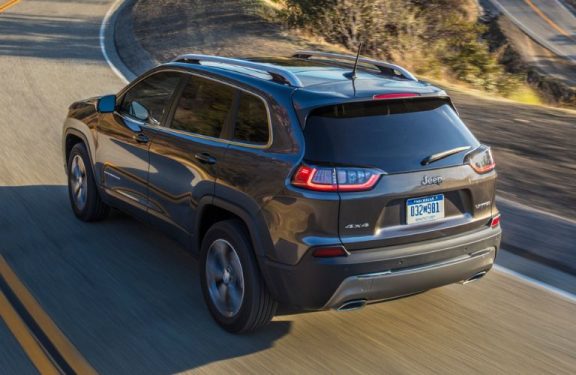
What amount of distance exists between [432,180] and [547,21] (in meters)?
49.5

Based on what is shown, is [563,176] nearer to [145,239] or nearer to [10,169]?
[145,239]

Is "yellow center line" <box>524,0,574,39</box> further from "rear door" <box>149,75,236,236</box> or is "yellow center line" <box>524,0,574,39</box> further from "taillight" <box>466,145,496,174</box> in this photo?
"rear door" <box>149,75,236,236</box>

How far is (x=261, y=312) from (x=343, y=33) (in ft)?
53.7

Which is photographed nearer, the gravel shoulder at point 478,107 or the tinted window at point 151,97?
the tinted window at point 151,97

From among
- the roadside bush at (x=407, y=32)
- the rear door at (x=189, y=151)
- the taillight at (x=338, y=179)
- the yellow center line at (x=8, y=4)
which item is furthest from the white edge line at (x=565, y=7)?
the taillight at (x=338, y=179)

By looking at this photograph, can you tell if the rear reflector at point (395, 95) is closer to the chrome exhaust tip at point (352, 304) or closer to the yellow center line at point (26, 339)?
the chrome exhaust tip at point (352, 304)

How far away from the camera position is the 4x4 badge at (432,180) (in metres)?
4.69

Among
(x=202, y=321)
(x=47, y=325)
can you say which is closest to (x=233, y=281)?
(x=202, y=321)

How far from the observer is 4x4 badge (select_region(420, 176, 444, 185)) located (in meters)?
4.69

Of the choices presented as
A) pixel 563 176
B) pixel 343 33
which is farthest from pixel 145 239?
pixel 343 33

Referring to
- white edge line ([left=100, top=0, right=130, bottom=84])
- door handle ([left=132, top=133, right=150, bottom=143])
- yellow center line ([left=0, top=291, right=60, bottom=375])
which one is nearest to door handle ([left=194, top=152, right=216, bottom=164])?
door handle ([left=132, top=133, right=150, bottom=143])

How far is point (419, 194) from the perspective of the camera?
470 centimetres

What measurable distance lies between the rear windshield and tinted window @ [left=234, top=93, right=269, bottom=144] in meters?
0.41

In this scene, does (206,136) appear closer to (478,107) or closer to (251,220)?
(251,220)
